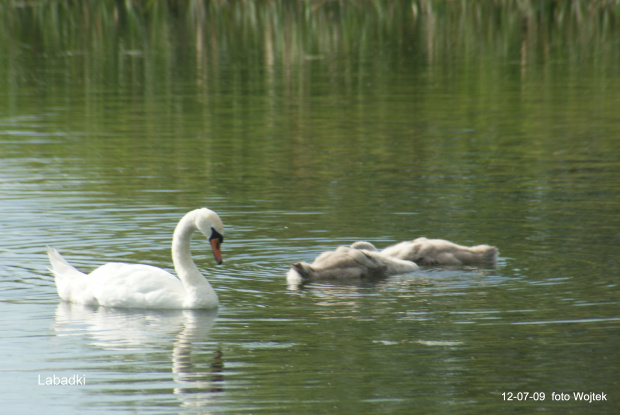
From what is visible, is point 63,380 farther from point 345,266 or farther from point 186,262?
point 345,266

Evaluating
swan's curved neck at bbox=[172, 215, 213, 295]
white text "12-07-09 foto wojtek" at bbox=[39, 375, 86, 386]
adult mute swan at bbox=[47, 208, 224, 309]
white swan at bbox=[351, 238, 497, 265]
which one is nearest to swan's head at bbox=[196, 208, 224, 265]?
adult mute swan at bbox=[47, 208, 224, 309]

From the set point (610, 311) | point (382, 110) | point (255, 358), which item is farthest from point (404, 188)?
point (382, 110)

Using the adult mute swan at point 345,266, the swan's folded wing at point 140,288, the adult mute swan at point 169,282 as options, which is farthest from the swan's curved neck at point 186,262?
the adult mute swan at point 345,266

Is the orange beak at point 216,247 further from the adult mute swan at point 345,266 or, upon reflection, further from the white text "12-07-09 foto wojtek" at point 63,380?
the white text "12-07-09 foto wojtek" at point 63,380

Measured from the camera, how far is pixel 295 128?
22.0m

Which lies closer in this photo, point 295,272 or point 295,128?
point 295,272

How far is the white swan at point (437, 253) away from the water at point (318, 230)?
0.51 ft

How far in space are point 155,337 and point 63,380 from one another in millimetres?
1214

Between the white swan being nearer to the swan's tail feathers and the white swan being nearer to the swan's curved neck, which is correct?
the swan's curved neck

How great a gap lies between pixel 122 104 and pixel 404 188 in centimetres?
1259

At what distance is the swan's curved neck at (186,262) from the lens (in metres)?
9.64

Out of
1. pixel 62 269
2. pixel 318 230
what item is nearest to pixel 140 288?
pixel 62 269

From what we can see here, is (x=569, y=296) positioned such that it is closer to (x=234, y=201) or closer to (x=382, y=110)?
(x=234, y=201)

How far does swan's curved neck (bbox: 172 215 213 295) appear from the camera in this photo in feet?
31.6
